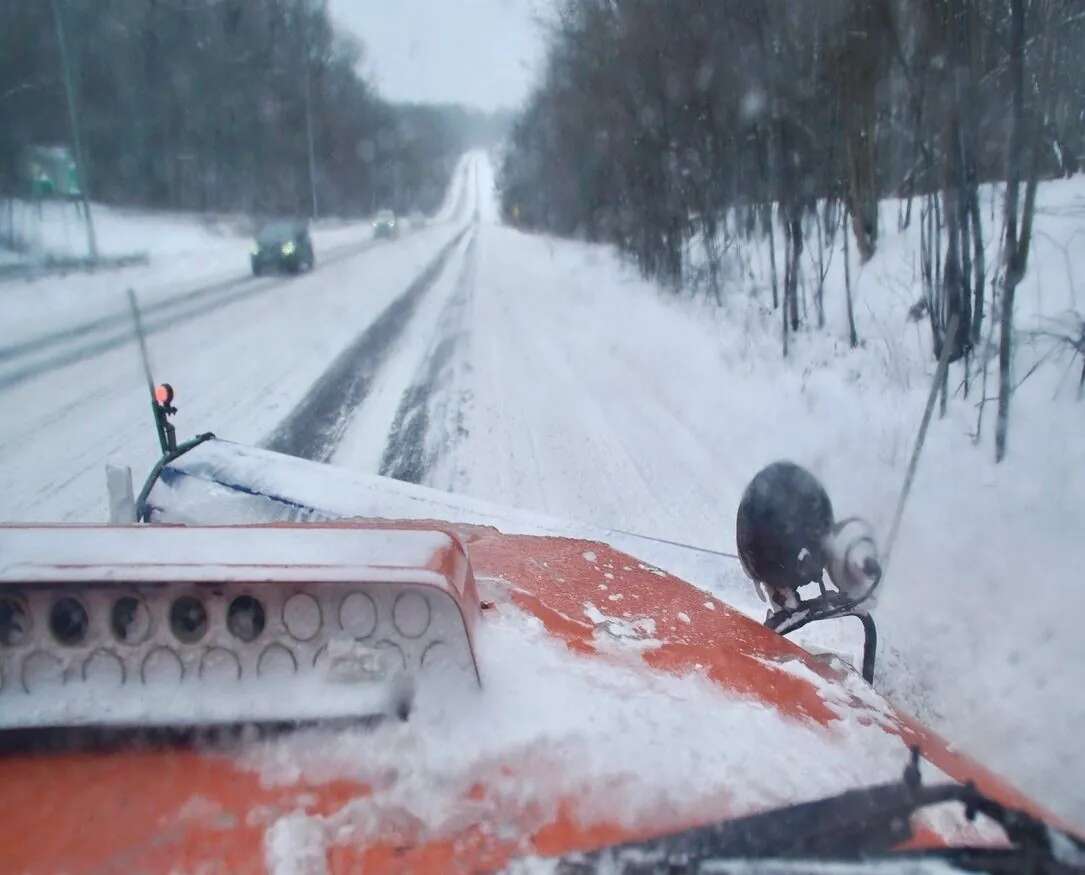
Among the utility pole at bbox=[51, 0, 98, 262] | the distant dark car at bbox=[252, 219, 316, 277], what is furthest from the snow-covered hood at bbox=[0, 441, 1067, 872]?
the distant dark car at bbox=[252, 219, 316, 277]

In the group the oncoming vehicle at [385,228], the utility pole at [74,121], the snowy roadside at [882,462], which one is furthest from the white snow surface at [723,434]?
the oncoming vehicle at [385,228]

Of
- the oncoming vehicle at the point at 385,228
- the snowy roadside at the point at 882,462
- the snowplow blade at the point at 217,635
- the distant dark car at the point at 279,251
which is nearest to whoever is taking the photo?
the snowplow blade at the point at 217,635

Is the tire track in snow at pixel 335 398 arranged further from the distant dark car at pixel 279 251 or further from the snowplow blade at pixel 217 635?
the distant dark car at pixel 279 251

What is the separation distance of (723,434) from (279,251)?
20.0 meters

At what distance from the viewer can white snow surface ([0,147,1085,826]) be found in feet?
13.3

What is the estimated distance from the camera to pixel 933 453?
638 centimetres

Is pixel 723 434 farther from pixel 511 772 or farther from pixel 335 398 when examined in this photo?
pixel 511 772

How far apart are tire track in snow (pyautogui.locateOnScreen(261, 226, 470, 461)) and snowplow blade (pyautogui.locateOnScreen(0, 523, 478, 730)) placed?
5.90 metres

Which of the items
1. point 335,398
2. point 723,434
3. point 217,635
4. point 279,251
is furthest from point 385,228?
point 217,635

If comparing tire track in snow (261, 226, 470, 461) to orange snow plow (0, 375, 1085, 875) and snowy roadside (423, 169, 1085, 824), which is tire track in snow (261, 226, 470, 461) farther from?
orange snow plow (0, 375, 1085, 875)

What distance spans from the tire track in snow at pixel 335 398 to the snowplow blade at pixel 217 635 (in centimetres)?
590

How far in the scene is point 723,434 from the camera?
8125 mm

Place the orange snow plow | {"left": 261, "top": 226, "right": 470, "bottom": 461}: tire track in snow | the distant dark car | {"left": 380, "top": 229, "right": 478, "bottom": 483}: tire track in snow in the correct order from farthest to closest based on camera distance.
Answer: the distant dark car, {"left": 261, "top": 226, "right": 470, "bottom": 461}: tire track in snow, {"left": 380, "top": 229, "right": 478, "bottom": 483}: tire track in snow, the orange snow plow

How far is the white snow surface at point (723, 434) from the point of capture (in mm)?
4059
